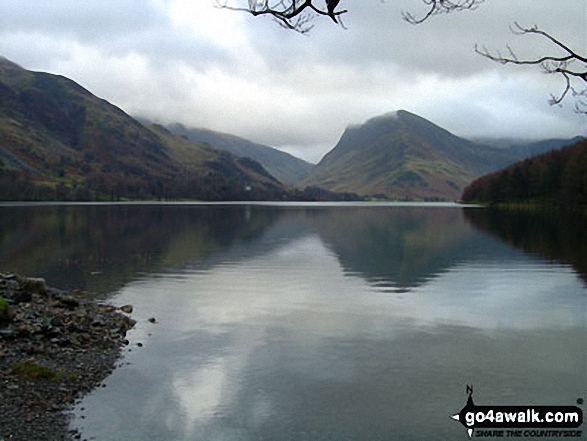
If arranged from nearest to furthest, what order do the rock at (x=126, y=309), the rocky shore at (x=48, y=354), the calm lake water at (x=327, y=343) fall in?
the rocky shore at (x=48, y=354) < the calm lake water at (x=327, y=343) < the rock at (x=126, y=309)

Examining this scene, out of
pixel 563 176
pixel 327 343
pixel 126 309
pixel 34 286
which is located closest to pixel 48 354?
pixel 126 309

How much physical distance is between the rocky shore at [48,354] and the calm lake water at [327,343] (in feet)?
2.66

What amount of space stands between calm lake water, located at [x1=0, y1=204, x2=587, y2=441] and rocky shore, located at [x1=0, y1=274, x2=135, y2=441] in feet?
2.66

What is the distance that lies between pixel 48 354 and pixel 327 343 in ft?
38.6

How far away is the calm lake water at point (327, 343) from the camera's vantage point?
55.9ft

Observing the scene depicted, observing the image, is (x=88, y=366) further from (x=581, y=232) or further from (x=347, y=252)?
(x=581, y=232)

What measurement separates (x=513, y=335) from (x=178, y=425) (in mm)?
17486

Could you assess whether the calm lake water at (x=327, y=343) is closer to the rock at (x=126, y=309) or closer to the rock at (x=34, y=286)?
the rock at (x=126, y=309)

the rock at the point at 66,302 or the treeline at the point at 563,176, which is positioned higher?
the treeline at the point at 563,176

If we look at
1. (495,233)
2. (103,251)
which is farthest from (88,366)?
(495,233)

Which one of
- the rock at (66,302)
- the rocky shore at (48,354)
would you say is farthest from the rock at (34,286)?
the rock at (66,302)

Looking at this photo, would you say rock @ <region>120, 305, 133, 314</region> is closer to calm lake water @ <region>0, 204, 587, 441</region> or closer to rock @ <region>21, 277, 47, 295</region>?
→ calm lake water @ <region>0, 204, 587, 441</region>

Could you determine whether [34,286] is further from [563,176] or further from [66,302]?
[563,176]

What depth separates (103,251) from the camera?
65.1m
